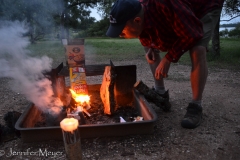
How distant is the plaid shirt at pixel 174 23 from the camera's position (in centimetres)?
185

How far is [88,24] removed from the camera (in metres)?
26.8

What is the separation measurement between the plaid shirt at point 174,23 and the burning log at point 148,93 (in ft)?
1.57

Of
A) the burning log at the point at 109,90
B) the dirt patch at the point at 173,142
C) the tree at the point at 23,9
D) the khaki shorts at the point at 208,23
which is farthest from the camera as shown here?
the tree at the point at 23,9

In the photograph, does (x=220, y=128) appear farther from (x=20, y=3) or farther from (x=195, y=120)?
(x=20, y=3)

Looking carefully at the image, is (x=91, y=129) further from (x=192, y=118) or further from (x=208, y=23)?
(x=208, y=23)

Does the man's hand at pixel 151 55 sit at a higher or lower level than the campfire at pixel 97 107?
higher

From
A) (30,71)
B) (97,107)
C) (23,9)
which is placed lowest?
(97,107)

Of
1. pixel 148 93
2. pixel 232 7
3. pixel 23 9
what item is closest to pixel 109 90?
pixel 148 93

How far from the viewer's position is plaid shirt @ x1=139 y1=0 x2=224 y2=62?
6.07ft

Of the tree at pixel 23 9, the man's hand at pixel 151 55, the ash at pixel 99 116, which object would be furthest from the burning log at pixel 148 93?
the tree at pixel 23 9

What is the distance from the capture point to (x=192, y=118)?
2.25m

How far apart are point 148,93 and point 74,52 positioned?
36.3 inches

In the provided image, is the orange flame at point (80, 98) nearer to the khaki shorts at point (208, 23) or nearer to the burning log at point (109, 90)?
the burning log at point (109, 90)

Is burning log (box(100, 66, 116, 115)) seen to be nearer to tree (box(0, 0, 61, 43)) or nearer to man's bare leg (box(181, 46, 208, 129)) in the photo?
man's bare leg (box(181, 46, 208, 129))
